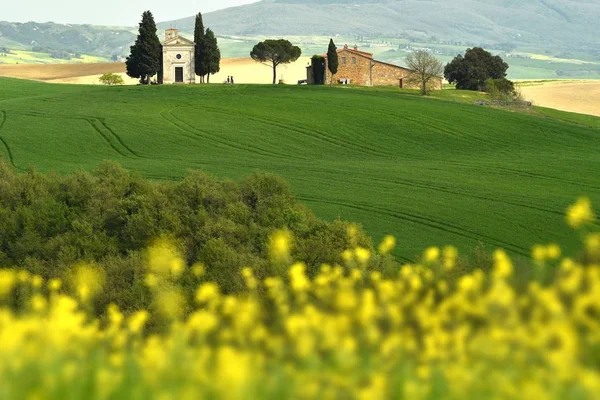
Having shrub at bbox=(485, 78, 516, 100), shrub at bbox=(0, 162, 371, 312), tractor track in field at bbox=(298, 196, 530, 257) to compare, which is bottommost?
tractor track in field at bbox=(298, 196, 530, 257)

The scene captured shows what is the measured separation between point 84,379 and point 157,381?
0.41m

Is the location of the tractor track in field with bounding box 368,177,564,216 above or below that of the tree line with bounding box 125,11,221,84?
below

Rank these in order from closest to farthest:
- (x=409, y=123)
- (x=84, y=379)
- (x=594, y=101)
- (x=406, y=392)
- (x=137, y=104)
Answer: (x=406, y=392) < (x=84, y=379) < (x=409, y=123) < (x=137, y=104) < (x=594, y=101)

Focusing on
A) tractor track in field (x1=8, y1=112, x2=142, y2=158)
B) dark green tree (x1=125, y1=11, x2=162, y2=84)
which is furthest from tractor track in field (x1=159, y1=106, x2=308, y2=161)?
dark green tree (x1=125, y1=11, x2=162, y2=84)

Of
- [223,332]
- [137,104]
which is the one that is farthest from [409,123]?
[223,332]

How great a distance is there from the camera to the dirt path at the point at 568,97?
109250 mm

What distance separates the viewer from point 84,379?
212 inches

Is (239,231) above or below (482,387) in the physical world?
below

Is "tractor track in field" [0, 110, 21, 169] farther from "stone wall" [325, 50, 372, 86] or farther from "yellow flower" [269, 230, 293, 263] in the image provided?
"stone wall" [325, 50, 372, 86]

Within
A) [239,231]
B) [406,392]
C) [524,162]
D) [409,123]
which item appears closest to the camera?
[406,392]

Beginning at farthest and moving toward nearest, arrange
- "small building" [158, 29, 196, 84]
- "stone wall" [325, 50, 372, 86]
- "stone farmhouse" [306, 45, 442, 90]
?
"stone farmhouse" [306, 45, 442, 90]
"stone wall" [325, 50, 372, 86]
"small building" [158, 29, 196, 84]

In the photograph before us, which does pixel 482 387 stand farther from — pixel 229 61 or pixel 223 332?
pixel 229 61

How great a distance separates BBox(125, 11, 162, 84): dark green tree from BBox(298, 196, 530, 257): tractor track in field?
183 feet

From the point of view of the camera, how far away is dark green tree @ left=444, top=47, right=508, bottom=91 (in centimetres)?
11531
